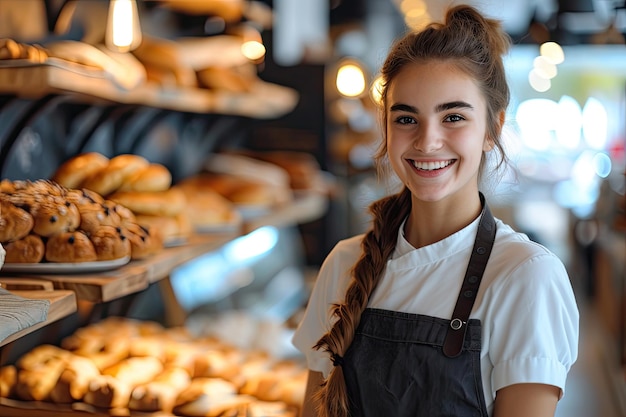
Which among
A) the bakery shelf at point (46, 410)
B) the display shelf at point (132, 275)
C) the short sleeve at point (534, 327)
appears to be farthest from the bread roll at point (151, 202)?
the short sleeve at point (534, 327)

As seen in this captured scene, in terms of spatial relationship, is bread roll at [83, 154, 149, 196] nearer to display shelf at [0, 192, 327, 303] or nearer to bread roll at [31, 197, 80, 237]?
display shelf at [0, 192, 327, 303]

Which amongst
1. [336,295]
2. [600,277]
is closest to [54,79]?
[336,295]

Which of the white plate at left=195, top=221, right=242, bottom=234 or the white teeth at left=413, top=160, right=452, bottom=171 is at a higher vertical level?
the white teeth at left=413, top=160, right=452, bottom=171

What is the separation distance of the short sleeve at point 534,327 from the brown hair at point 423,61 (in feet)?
0.92

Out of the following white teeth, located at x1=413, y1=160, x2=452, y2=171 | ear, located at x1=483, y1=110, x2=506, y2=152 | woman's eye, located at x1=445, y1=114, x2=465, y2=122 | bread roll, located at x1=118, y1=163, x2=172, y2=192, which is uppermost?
woman's eye, located at x1=445, y1=114, x2=465, y2=122

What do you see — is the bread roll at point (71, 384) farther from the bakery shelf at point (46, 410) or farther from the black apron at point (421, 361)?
the black apron at point (421, 361)

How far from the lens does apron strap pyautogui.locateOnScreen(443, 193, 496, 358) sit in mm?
1401

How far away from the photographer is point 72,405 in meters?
1.92

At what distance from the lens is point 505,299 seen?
139 cm

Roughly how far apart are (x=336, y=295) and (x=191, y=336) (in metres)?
1.34

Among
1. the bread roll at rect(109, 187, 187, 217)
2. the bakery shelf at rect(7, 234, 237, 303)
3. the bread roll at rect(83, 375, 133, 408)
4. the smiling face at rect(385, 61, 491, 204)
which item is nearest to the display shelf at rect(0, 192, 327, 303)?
the bakery shelf at rect(7, 234, 237, 303)

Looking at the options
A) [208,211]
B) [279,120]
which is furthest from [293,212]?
[279,120]

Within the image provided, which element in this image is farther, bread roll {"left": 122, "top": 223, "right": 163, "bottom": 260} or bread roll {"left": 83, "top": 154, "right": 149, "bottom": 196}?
bread roll {"left": 83, "top": 154, "right": 149, "bottom": 196}

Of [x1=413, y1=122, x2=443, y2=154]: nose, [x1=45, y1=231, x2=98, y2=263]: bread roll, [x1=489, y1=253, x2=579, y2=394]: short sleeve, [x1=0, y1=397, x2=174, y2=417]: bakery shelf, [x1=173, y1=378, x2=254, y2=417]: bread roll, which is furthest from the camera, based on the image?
[x1=173, y1=378, x2=254, y2=417]: bread roll
